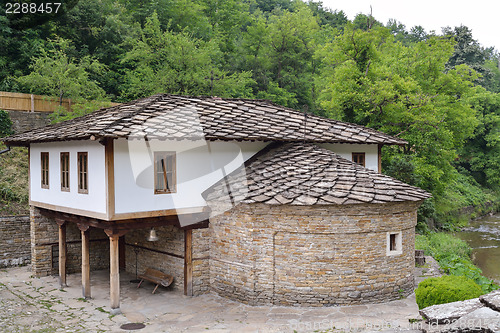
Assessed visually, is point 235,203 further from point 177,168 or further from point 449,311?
point 449,311

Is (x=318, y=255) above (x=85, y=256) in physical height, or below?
above

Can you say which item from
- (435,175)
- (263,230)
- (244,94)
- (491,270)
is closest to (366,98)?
(435,175)

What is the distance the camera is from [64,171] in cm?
1191

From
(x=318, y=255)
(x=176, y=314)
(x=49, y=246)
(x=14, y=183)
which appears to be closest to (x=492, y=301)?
(x=318, y=255)

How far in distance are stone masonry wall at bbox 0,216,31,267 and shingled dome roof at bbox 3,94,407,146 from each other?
331 centimetres

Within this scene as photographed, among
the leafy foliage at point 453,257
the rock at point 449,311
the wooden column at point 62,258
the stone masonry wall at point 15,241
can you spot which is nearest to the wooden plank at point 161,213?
the wooden column at point 62,258

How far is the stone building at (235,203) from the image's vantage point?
1034 cm

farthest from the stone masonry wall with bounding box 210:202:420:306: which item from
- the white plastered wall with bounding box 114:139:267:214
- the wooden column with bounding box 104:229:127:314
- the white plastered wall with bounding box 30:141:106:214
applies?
the white plastered wall with bounding box 30:141:106:214

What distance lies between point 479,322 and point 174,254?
27.9 feet

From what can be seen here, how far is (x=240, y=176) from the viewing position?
1187 centimetres

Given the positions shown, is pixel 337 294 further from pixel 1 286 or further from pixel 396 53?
pixel 396 53

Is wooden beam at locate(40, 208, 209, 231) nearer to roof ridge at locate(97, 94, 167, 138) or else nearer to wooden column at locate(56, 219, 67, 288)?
wooden column at locate(56, 219, 67, 288)

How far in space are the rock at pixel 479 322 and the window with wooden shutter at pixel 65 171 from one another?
9.83 metres

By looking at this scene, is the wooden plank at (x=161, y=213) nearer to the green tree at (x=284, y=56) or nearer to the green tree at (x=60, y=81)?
the green tree at (x=60, y=81)
